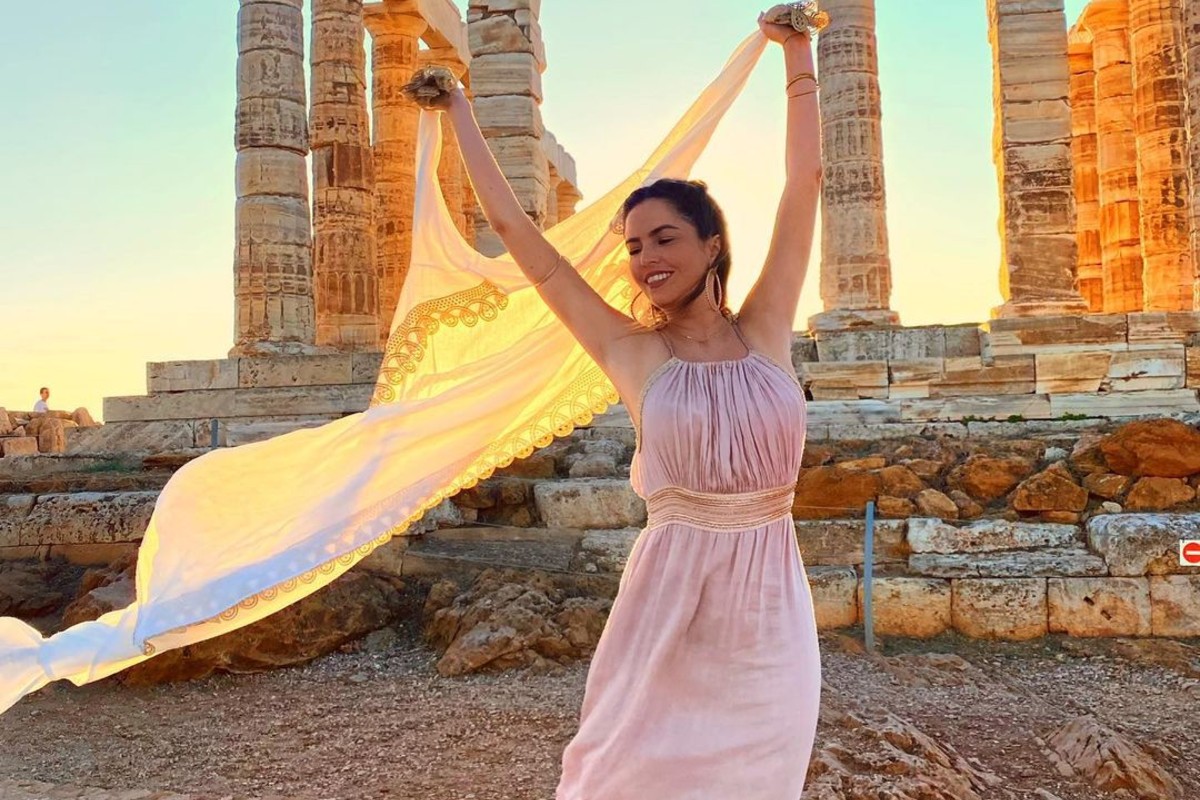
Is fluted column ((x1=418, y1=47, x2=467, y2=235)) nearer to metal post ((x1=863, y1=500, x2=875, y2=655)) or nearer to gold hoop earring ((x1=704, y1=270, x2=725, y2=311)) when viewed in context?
metal post ((x1=863, y1=500, x2=875, y2=655))

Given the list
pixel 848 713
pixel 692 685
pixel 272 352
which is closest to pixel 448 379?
pixel 692 685

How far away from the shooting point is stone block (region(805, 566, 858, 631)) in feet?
25.1

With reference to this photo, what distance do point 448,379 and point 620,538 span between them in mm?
5357

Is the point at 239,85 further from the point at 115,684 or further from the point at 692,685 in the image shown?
the point at 692,685

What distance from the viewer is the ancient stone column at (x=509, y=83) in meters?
16.3

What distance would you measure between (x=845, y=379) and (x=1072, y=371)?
2953 mm

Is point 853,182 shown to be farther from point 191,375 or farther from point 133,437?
point 133,437

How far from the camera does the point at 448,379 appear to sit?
3.23 m

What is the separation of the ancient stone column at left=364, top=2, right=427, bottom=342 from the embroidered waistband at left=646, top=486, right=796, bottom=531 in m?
18.6

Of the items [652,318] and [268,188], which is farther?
[268,188]

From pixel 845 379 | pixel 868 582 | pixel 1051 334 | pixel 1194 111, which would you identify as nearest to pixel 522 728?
pixel 868 582

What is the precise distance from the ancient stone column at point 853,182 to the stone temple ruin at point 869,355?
4cm

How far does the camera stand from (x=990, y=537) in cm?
790

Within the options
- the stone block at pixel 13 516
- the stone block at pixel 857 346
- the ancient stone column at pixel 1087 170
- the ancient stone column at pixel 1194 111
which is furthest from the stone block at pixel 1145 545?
the ancient stone column at pixel 1087 170
